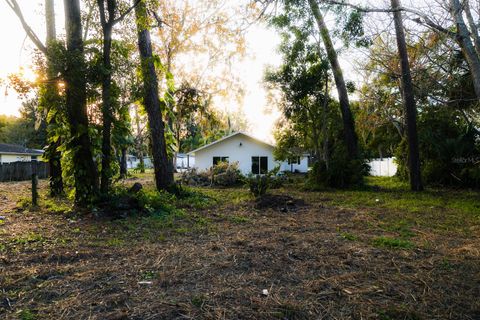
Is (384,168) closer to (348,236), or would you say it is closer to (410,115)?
(410,115)

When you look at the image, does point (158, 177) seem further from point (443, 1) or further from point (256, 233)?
point (443, 1)

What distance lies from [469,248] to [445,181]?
1124cm

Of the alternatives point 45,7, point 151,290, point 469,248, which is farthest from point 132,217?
point 45,7

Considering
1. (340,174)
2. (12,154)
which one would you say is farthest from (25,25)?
(12,154)

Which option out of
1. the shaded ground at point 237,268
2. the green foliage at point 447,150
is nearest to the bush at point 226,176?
the green foliage at point 447,150

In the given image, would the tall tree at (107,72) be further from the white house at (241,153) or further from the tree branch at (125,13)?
the white house at (241,153)

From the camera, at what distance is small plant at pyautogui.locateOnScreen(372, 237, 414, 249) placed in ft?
14.6

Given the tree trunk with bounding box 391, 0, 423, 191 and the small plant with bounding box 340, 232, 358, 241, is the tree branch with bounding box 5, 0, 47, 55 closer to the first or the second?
the small plant with bounding box 340, 232, 358, 241

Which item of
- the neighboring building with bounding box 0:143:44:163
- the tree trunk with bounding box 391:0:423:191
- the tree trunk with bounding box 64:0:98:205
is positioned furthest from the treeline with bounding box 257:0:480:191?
the neighboring building with bounding box 0:143:44:163

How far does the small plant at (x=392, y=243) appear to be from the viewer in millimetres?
4457

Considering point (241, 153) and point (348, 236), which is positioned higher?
point (241, 153)

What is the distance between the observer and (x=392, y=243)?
457 centimetres

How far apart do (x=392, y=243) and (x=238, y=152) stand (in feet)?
65.9

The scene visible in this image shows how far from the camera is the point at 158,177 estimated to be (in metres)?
10.7
